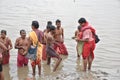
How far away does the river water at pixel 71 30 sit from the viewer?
34.7 ft

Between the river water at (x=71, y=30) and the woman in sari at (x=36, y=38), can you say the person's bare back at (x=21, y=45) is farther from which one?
the woman in sari at (x=36, y=38)

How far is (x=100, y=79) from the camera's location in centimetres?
1000

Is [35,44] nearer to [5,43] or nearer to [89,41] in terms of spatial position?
[89,41]

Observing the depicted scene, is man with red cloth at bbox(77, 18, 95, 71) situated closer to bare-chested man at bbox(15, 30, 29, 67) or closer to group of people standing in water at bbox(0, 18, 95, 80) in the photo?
group of people standing in water at bbox(0, 18, 95, 80)

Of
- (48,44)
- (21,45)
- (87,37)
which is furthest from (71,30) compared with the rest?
(87,37)

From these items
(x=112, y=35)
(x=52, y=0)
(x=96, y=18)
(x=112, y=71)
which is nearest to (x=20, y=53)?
→ (x=112, y=71)

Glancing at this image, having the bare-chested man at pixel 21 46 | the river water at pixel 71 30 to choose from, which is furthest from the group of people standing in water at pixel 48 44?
the river water at pixel 71 30

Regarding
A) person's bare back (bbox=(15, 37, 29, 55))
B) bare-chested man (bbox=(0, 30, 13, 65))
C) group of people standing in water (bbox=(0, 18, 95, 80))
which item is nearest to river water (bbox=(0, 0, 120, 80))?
bare-chested man (bbox=(0, 30, 13, 65))

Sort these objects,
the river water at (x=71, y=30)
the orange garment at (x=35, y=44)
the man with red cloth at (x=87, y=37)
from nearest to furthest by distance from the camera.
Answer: the orange garment at (x=35, y=44) → the man with red cloth at (x=87, y=37) → the river water at (x=71, y=30)

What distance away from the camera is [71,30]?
17.9 metres

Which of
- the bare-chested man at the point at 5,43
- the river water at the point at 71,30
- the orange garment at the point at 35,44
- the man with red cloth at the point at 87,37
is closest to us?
the orange garment at the point at 35,44

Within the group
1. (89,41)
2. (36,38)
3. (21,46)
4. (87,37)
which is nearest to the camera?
(36,38)

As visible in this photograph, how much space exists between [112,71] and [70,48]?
3.30 m

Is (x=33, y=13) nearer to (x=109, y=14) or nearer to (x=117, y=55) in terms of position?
(x=109, y=14)
